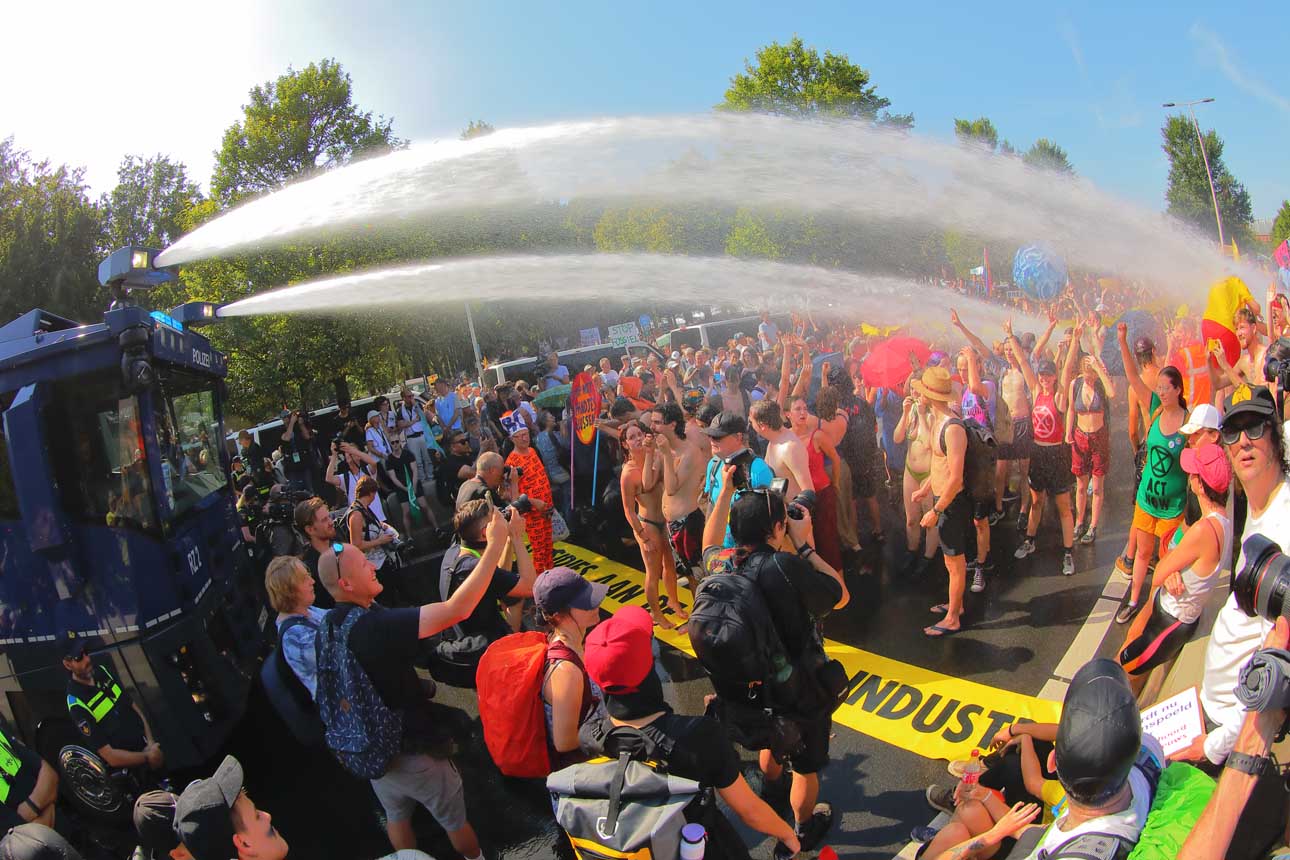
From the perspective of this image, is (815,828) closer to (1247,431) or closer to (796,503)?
(796,503)

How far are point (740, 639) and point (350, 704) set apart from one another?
1.57 m

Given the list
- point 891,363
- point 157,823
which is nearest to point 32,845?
point 157,823

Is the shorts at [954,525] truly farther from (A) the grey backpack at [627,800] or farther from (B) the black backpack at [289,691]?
(B) the black backpack at [289,691]

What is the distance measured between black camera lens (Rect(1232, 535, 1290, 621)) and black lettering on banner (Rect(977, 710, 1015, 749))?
2.42 meters

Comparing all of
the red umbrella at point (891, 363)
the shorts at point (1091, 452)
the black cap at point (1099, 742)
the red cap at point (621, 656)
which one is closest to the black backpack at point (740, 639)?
the red cap at point (621, 656)

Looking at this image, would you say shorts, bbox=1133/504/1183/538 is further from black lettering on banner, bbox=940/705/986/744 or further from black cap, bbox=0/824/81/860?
black cap, bbox=0/824/81/860

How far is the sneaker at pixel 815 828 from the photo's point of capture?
11.0ft

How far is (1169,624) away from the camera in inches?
131

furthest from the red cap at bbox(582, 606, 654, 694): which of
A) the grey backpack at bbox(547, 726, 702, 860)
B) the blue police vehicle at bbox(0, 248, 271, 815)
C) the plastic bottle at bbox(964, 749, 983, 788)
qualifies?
the blue police vehicle at bbox(0, 248, 271, 815)

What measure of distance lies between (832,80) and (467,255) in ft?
50.0

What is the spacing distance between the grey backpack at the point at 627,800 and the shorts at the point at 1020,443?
5518 millimetres

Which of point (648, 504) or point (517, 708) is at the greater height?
point (648, 504)

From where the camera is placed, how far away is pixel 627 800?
2256 mm

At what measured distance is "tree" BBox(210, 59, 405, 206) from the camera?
64.3 ft
